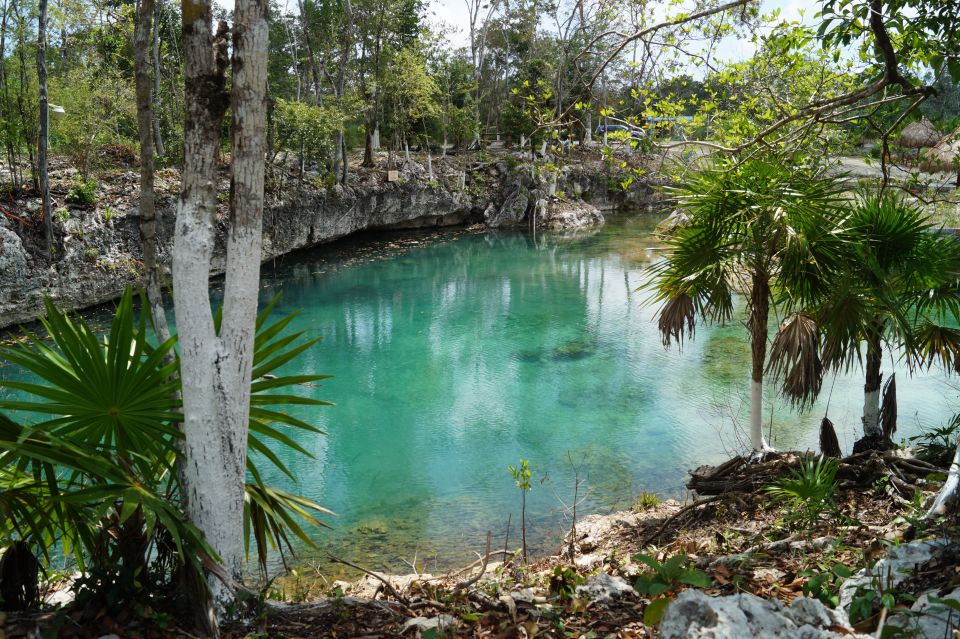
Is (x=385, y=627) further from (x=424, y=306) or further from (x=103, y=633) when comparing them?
(x=424, y=306)

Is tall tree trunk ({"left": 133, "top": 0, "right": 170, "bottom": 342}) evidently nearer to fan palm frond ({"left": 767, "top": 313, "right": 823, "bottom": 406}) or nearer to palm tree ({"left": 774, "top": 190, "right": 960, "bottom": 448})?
fan palm frond ({"left": 767, "top": 313, "right": 823, "bottom": 406})

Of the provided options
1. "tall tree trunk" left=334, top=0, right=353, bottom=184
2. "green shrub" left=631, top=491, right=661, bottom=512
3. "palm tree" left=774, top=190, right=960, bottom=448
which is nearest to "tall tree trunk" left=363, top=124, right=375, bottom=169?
"tall tree trunk" left=334, top=0, right=353, bottom=184

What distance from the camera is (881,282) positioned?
17.9 feet

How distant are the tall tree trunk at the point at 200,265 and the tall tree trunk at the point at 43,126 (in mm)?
13768

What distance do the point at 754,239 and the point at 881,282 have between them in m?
1.04

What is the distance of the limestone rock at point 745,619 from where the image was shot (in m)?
2.55

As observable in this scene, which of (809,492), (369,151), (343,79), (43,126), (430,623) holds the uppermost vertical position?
(343,79)

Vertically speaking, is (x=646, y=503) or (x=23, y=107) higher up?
(x=23, y=107)

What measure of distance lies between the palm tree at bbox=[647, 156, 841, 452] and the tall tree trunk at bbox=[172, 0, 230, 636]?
13.7 ft

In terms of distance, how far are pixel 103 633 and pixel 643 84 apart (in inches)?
225

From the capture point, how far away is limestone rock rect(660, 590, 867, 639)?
8.38 feet

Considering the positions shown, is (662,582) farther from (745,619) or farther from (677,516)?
(677,516)

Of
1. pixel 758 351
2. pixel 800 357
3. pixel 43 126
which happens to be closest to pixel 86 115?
pixel 43 126

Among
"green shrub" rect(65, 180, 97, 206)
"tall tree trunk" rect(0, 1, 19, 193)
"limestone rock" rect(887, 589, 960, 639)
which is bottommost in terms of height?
"limestone rock" rect(887, 589, 960, 639)
